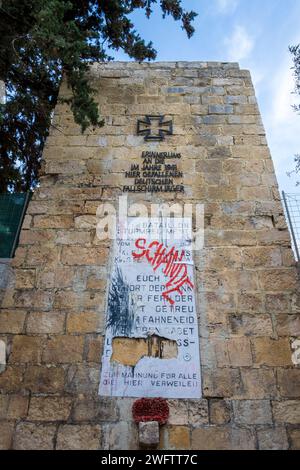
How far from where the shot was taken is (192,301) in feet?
10.4

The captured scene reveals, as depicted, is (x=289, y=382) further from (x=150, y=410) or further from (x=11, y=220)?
(x=11, y=220)

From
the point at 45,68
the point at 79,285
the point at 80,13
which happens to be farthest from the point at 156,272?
the point at 80,13

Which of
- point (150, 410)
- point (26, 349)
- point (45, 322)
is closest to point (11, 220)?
point (45, 322)

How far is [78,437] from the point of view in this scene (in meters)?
2.63

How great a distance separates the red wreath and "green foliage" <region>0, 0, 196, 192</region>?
2596 mm

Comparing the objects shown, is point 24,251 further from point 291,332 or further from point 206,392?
point 291,332

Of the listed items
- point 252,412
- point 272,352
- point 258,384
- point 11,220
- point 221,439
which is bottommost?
point 221,439

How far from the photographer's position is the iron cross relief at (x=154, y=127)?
419cm

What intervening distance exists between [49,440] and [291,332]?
201cm

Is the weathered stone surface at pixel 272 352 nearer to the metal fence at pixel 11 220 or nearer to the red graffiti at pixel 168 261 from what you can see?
the red graffiti at pixel 168 261

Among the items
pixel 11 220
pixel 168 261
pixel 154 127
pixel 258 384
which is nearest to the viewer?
pixel 258 384

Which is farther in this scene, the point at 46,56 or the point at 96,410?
the point at 46,56

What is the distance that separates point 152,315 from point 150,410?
0.73 m

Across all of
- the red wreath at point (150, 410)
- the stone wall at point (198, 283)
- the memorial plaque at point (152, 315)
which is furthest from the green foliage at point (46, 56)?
the red wreath at point (150, 410)
